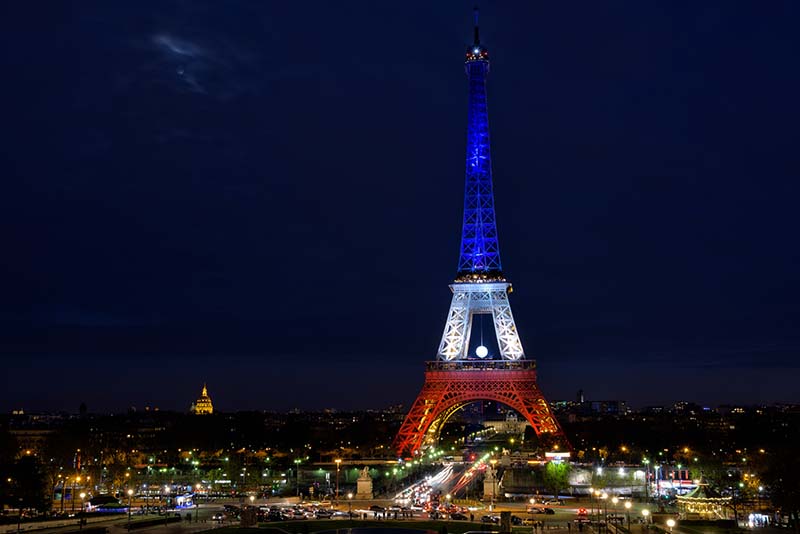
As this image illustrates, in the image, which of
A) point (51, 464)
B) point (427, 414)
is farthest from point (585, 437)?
point (51, 464)

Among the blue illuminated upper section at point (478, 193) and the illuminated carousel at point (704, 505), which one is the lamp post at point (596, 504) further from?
the blue illuminated upper section at point (478, 193)

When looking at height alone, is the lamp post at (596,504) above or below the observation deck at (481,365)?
below

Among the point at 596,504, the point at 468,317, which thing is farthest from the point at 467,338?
the point at 596,504

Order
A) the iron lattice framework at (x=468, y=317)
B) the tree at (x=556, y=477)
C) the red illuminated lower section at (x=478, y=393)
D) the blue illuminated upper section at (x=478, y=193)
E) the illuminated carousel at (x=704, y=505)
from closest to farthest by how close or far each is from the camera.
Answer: the illuminated carousel at (x=704, y=505)
the tree at (x=556, y=477)
the red illuminated lower section at (x=478, y=393)
the iron lattice framework at (x=468, y=317)
the blue illuminated upper section at (x=478, y=193)

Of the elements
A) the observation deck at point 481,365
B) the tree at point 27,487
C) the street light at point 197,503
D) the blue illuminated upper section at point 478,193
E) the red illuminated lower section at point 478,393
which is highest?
the blue illuminated upper section at point 478,193

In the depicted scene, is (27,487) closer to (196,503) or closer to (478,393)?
(196,503)

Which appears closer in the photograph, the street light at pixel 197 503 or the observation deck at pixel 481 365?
the street light at pixel 197 503

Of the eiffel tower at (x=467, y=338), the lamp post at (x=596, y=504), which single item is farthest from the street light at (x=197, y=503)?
the lamp post at (x=596, y=504)

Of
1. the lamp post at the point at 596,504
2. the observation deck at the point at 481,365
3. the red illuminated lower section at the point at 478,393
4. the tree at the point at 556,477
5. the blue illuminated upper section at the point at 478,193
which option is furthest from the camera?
the blue illuminated upper section at the point at 478,193
